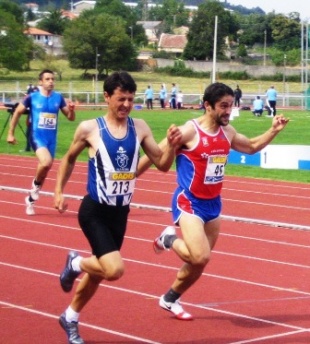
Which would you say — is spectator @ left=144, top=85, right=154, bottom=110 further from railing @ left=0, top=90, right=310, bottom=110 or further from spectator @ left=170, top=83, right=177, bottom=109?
railing @ left=0, top=90, right=310, bottom=110

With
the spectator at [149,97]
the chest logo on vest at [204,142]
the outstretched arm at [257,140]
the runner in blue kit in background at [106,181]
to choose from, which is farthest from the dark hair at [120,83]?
the spectator at [149,97]

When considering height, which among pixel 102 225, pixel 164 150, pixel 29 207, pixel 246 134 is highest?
pixel 164 150

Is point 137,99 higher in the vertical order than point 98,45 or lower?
lower

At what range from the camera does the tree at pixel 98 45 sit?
81.4m

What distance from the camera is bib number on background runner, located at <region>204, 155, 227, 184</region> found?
7727 millimetres

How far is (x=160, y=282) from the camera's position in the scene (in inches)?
364

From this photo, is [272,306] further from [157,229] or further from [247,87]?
[247,87]

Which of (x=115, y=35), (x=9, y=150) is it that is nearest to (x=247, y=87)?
(x=115, y=35)

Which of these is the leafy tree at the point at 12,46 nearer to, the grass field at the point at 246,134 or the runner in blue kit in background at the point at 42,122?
the grass field at the point at 246,134

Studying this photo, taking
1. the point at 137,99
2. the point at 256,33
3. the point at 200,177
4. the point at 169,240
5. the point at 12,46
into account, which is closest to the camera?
the point at 200,177

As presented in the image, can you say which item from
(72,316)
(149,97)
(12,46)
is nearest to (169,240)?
(72,316)

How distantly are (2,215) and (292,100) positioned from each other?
50.9 meters

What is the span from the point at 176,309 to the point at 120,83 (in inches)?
73.1

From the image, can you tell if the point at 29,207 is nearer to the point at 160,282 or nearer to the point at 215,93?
the point at 160,282
